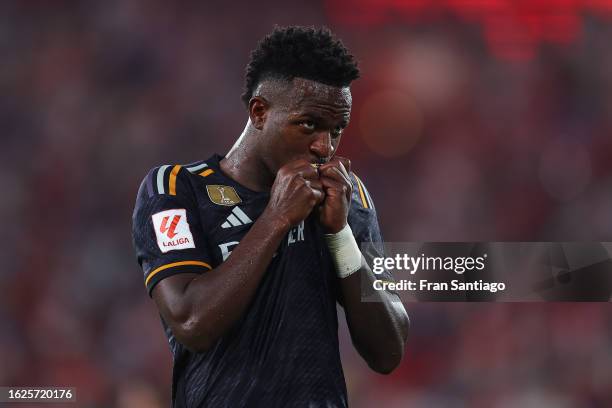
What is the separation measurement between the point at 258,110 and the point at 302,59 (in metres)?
0.17

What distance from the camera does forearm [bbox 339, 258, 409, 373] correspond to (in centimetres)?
183

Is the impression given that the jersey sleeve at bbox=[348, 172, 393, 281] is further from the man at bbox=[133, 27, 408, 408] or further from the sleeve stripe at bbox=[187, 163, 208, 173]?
the sleeve stripe at bbox=[187, 163, 208, 173]

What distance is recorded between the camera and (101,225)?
4.93 m

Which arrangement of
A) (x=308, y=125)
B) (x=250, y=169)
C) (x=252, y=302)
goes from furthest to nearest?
(x=250, y=169), (x=308, y=125), (x=252, y=302)

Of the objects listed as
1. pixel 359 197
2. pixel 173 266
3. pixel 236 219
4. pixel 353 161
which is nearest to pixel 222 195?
pixel 236 219

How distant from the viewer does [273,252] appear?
1.69 metres

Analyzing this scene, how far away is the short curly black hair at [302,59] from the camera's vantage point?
75.6 inches

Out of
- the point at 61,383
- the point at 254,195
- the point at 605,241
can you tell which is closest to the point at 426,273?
the point at 254,195

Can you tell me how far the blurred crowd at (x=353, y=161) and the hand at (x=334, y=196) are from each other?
3.14 m

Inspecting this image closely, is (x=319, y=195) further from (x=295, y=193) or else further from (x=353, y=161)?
(x=353, y=161)

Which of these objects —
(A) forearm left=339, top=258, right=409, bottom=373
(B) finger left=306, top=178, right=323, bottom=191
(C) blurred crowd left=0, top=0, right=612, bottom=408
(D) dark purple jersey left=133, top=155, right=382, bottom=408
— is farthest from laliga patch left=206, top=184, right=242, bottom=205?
(C) blurred crowd left=0, top=0, right=612, bottom=408

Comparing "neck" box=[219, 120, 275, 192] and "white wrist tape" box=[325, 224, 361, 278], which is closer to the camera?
"white wrist tape" box=[325, 224, 361, 278]

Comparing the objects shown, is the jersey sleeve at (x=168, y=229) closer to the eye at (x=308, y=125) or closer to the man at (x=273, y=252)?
the man at (x=273, y=252)

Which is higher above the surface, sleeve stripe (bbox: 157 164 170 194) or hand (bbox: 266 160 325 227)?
sleeve stripe (bbox: 157 164 170 194)
